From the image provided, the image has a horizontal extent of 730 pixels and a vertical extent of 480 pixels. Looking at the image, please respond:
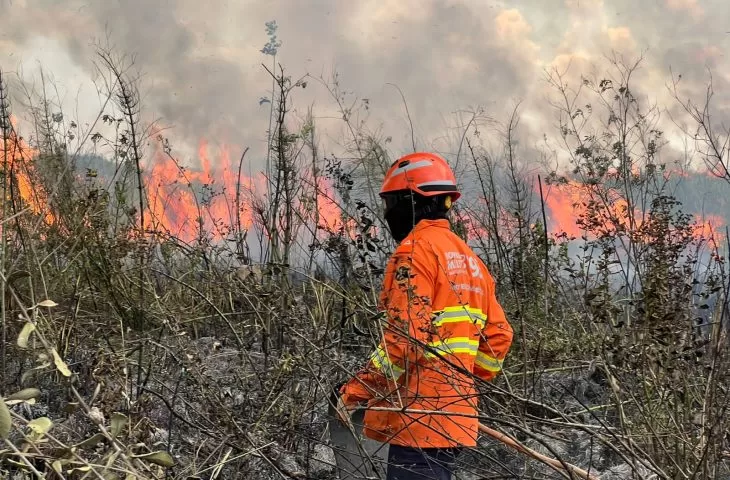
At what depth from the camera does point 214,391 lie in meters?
3.03

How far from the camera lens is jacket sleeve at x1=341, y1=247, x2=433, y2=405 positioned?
259cm

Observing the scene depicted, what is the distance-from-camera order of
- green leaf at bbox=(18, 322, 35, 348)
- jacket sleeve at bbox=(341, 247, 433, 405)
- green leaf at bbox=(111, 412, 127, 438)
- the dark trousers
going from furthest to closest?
the dark trousers, jacket sleeve at bbox=(341, 247, 433, 405), green leaf at bbox=(111, 412, 127, 438), green leaf at bbox=(18, 322, 35, 348)

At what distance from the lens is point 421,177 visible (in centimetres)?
316

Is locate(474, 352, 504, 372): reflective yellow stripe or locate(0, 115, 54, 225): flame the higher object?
locate(0, 115, 54, 225): flame

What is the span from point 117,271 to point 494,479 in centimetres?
295

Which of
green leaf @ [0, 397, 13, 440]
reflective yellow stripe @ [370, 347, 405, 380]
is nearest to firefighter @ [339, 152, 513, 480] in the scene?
reflective yellow stripe @ [370, 347, 405, 380]

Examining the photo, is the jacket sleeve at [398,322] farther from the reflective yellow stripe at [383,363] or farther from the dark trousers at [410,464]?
the dark trousers at [410,464]

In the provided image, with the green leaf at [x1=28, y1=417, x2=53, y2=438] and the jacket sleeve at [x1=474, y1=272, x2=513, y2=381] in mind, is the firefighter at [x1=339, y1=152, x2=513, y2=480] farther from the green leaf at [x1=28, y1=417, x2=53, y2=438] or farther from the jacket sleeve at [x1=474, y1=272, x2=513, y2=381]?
the green leaf at [x1=28, y1=417, x2=53, y2=438]

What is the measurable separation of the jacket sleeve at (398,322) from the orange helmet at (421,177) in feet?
1.24

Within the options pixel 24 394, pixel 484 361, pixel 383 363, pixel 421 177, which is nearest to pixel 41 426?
pixel 24 394

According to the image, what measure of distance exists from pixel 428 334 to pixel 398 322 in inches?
5.1

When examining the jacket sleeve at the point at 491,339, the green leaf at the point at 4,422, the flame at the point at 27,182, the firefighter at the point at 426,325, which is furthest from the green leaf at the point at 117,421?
the flame at the point at 27,182

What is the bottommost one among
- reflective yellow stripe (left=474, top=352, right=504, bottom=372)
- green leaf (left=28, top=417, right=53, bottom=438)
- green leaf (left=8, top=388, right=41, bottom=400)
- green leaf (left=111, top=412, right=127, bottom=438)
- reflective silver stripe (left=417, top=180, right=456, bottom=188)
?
reflective yellow stripe (left=474, top=352, right=504, bottom=372)

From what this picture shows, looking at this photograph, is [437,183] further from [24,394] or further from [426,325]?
[24,394]
